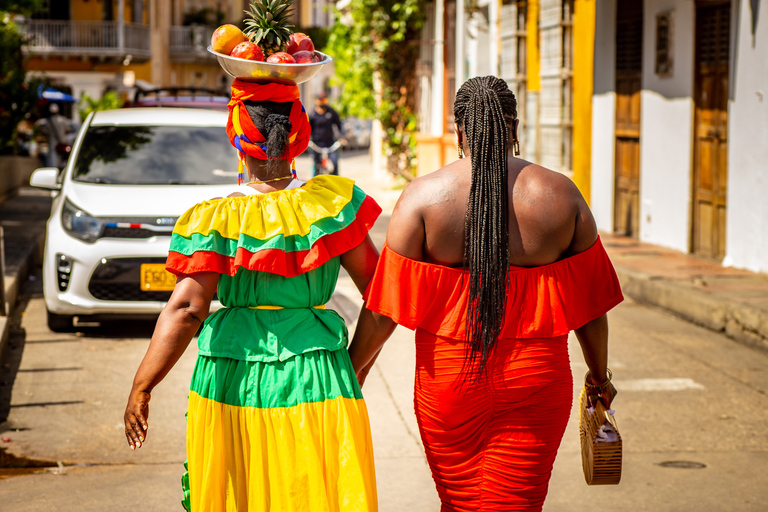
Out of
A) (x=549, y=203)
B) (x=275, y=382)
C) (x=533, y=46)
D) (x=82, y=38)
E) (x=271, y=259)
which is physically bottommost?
(x=275, y=382)

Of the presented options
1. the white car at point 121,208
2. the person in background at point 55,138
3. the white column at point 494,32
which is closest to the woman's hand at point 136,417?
the white car at point 121,208

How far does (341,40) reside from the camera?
22.8 m

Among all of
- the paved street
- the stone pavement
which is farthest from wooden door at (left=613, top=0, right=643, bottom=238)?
the paved street

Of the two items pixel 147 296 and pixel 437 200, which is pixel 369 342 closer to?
pixel 437 200

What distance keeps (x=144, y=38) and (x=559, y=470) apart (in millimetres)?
43352

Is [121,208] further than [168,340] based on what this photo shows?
Yes

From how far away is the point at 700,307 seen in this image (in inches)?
338

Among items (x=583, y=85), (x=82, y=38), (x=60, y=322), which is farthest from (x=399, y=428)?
(x=82, y=38)

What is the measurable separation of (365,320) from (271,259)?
38cm

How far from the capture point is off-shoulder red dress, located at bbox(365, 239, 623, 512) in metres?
2.91

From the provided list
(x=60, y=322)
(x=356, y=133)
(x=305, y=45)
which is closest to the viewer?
(x=305, y=45)

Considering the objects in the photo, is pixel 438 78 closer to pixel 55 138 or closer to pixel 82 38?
pixel 55 138

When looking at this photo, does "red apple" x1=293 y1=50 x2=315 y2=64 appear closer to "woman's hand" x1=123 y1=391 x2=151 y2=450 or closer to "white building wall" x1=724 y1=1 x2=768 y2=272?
"woman's hand" x1=123 y1=391 x2=151 y2=450

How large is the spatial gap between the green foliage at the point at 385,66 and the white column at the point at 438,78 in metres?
0.82
